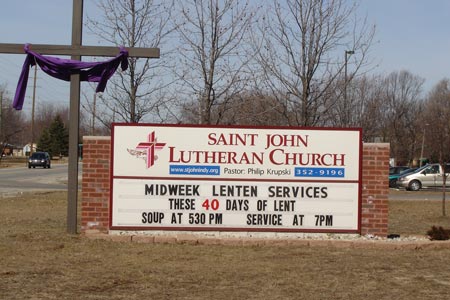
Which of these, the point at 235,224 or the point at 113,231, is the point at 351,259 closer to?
the point at 235,224

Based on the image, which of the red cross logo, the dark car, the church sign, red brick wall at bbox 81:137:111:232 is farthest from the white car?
the dark car

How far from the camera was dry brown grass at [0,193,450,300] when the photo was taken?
6.84 meters

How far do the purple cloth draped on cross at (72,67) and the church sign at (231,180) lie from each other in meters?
0.96

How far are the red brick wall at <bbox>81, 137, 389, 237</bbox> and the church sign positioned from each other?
0.19 meters

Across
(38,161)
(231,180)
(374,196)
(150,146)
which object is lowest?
(374,196)

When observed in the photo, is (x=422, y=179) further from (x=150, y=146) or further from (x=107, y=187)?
(x=107, y=187)

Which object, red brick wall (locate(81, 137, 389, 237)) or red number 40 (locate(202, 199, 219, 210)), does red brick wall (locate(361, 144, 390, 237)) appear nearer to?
red brick wall (locate(81, 137, 389, 237))

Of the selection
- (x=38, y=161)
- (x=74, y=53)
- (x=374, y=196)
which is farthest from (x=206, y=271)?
(x=38, y=161)

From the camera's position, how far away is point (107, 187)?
10.8 m

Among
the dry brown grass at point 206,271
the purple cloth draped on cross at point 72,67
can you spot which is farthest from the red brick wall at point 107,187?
the purple cloth draped on cross at point 72,67

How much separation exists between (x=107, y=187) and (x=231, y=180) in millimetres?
2124

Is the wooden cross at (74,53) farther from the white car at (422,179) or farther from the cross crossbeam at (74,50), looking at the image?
the white car at (422,179)

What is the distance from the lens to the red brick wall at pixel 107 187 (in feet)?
35.3

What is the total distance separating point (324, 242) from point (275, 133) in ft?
6.60
